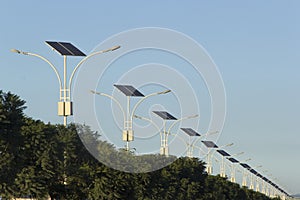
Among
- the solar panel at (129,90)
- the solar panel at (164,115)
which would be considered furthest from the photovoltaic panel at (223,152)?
the solar panel at (129,90)

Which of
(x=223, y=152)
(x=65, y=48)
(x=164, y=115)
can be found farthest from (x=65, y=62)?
(x=223, y=152)

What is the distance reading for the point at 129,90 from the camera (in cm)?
7419

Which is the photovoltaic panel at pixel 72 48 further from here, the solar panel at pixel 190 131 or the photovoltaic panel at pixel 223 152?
the photovoltaic panel at pixel 223 152

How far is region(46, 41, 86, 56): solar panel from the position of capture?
174 feet

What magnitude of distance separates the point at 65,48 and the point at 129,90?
65.1 feet

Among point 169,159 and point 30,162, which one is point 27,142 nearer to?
point 30,162

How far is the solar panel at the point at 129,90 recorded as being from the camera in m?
73.0

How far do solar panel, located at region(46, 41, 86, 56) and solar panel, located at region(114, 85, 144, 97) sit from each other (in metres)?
16.5

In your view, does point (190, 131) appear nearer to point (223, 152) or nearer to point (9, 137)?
point (223, 152)

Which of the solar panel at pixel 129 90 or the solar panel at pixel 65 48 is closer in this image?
the solar panel at pixel 65 48

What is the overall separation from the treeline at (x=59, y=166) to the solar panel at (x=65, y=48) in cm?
492

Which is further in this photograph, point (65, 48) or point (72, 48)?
point (72, 48)

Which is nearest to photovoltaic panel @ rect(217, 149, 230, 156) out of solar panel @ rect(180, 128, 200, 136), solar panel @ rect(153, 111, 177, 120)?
solar panel @ rect(180, 128, 200, 136)

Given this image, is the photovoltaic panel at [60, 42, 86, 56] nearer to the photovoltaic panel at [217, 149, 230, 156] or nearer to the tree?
the tree
